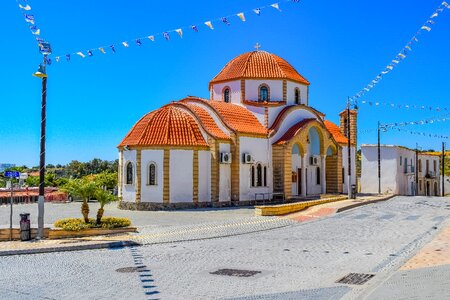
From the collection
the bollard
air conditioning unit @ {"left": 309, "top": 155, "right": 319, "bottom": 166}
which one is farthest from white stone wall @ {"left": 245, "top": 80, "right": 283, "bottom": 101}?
the bollard

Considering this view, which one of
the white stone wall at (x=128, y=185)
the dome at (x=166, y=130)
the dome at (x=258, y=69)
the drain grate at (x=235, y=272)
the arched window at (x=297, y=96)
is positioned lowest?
the drain grate at (x=235, y=272)

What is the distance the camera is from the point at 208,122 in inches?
1213

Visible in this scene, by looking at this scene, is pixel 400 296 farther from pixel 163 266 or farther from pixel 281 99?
Result: pixel 281 99

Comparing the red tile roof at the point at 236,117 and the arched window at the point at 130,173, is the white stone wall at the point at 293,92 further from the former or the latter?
the arched window at the point at 130,173

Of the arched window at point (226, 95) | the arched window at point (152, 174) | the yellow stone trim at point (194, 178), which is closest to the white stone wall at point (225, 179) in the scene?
the yellow stone trim at point (194, 178)

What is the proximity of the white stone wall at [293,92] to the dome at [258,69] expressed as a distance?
321 mm

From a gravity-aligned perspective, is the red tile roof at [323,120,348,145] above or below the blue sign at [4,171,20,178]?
above

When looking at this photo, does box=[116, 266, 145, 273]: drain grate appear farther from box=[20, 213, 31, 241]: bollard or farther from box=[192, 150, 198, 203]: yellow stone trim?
box=[192, 150, 198, 203]: yellow stone trim

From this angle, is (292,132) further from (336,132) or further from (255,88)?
(336,132)

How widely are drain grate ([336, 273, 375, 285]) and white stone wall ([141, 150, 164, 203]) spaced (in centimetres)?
1864

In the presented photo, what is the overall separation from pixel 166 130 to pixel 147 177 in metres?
2.95

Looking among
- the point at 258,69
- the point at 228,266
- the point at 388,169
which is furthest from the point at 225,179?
the point at 388,169

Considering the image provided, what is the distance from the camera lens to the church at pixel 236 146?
28.9 meters

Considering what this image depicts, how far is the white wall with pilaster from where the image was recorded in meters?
30.0
